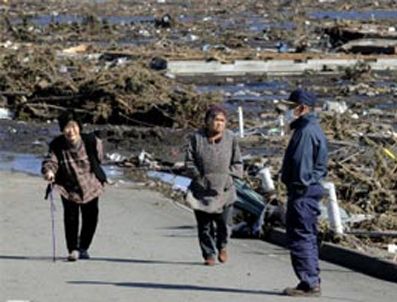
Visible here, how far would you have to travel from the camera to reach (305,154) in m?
11.2

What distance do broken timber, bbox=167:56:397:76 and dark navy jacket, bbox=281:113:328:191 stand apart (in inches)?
1428

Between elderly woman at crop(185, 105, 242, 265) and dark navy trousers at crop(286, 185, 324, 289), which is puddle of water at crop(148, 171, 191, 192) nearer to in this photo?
elderly woman at crop(185, 105, 242, 265)

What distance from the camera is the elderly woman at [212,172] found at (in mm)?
12992

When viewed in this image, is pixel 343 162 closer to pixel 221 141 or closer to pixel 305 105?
pixel 221 141

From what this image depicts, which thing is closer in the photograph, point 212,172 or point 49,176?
point 212,172

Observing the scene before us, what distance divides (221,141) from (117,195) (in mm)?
7844

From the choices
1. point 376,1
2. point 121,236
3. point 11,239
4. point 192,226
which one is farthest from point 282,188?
point 376,1

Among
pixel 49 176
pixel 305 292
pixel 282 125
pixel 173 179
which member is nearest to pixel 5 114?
pixel 282 125

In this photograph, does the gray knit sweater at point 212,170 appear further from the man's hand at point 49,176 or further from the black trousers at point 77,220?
the man's hand at point 49,176

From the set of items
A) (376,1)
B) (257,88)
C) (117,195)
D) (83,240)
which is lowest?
(376,1)

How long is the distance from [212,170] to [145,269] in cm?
120

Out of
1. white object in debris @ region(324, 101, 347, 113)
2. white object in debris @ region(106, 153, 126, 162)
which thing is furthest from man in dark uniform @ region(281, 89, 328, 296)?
white object in debris @ region(324, 101, 347, 113)

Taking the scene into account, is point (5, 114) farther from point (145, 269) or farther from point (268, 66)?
point (145, 269)

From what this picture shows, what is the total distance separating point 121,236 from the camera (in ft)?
52.2
